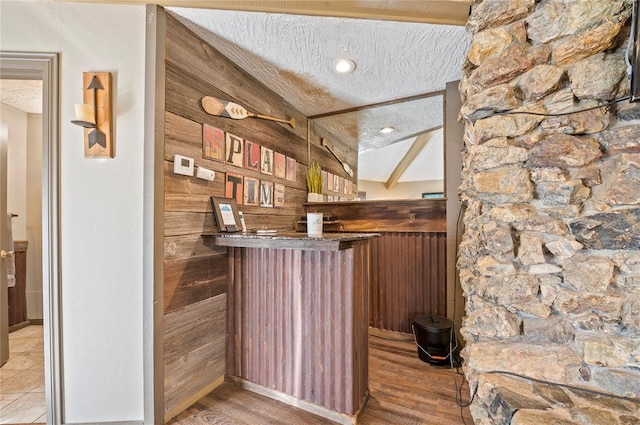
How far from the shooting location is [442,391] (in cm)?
167

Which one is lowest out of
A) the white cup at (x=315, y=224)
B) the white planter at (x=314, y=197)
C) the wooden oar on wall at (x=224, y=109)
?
the white cup at (x=315, y=224)

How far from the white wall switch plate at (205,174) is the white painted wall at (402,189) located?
4.66 feet

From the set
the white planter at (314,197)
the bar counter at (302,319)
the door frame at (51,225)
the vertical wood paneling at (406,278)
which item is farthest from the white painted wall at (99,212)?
the vertical wood paneling at (406,278)

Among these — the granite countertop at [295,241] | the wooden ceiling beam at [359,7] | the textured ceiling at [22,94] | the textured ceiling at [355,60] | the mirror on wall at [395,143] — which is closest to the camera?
the granite countertop at [295,241]

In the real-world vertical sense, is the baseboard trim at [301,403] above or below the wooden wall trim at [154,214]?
below

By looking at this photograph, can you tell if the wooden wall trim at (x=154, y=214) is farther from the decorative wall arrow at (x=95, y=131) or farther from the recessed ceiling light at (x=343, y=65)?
the recessed ceiling light at (x=343, y=65)

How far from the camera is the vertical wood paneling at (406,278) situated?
87.6 inches

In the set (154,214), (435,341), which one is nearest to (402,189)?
(435,341)

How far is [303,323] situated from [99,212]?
1.28 m

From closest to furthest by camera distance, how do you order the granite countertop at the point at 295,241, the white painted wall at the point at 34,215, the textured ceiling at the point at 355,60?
1. the granite countertop at the point at 295,241
2. the textured ceiling at the point at 355,60
3. the white painted wall at the point at 34,215

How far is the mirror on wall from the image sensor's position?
2271 mm

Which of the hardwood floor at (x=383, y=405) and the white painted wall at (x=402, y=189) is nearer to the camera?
the hardwood floor at (x=383, y=405)

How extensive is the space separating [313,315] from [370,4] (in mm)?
1768

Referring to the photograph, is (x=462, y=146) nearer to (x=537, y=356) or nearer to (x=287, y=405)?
(x=537, y=356)
